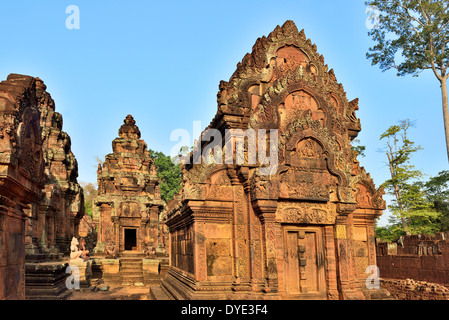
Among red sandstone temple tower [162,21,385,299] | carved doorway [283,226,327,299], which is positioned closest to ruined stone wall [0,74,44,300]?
red sandstone temple tower [162,21,385,299]

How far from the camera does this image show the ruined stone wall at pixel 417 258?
1333cm

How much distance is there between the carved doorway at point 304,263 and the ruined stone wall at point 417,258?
294 inches

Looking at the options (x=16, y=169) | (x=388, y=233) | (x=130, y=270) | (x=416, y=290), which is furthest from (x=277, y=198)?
(x=388, y=233)

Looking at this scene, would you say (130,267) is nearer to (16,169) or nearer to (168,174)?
(16,169)

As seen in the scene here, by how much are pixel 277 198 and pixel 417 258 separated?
9.75m

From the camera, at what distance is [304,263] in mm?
8336

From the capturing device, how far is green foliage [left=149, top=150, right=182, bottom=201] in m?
45.8

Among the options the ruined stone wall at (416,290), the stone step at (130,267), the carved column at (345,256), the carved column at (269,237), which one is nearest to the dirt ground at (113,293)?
the stone step at (130,267)

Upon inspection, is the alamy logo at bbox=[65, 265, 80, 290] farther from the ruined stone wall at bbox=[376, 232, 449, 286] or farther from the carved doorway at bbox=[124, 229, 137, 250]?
the ruined stone wall at bbox=[376, 232, 449, 286]

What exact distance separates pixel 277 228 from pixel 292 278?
1262mm
